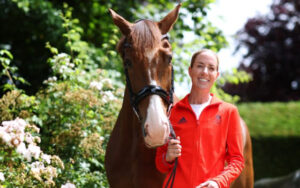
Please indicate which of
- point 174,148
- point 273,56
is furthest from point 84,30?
point 273,56

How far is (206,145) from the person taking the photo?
7.33 ft

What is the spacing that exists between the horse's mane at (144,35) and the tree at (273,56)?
53.7ft

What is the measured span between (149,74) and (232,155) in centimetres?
74

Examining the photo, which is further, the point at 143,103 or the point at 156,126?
the point at 143,103

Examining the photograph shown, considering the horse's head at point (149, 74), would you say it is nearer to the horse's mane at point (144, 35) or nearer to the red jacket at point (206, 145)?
the horse's mane at point (144, 35)

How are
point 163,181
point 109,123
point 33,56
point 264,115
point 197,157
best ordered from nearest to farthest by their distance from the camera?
1. point 197,157
2. point 163,181
3. point 109,123
4. point 33,56
5. point 264,115

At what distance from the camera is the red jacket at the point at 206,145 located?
7.22 ft

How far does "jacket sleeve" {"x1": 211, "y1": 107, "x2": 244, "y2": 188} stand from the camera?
206 centimetres

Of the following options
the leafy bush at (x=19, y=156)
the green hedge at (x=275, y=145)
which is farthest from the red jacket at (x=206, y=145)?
the green hedge at (x=275, y=145)

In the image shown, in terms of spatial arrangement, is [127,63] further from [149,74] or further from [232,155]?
[232,155]

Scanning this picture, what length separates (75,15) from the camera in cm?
667

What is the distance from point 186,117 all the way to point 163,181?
0.55 metres

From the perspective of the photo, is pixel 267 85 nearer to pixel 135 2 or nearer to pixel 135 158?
pixel 135 2

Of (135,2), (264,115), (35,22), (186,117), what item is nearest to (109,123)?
(186,117)
